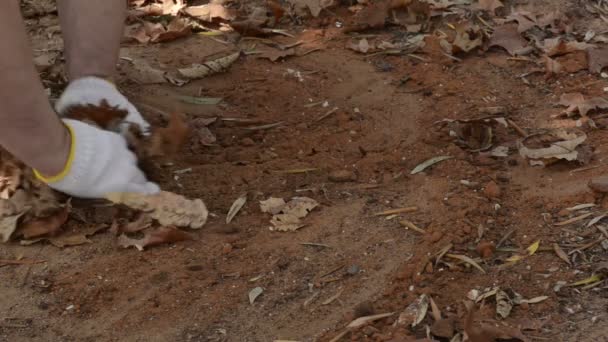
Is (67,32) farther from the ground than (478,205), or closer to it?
farther from the ground

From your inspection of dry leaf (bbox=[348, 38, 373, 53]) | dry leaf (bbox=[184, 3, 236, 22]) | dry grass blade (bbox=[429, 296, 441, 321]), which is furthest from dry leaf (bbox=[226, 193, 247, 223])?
dry leaf (bbox=[184, 3, 236, 22])

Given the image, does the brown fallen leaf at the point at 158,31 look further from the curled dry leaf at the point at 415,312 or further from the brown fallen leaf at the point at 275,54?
the curled dry leaf at the point at 415,312

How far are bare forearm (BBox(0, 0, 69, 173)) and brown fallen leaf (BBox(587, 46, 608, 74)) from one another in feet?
5.44

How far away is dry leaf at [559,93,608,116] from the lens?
2.55 metres

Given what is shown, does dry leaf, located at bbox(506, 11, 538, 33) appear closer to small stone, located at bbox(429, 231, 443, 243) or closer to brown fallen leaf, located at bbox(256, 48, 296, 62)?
brown fallen leaf, located at bbox(256, 48, 296, 62)

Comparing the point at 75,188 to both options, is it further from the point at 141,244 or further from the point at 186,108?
the point at 186,108

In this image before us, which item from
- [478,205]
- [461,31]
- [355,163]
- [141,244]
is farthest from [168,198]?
[461,31]

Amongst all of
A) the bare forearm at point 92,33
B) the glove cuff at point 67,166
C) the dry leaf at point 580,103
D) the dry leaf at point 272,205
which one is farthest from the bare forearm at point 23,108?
the dry leaf at point 580,103

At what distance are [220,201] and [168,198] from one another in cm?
16

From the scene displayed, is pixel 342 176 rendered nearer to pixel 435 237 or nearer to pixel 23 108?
pixel 435 237

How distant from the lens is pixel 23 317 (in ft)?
6.26

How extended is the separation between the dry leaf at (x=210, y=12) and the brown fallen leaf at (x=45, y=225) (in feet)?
4.15

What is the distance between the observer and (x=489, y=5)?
10.6ft

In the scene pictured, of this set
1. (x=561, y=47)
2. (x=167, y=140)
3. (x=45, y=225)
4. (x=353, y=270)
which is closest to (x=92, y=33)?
(x=167, y=140)
